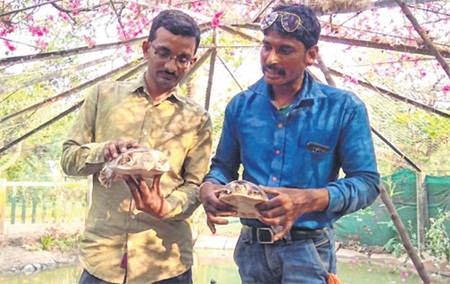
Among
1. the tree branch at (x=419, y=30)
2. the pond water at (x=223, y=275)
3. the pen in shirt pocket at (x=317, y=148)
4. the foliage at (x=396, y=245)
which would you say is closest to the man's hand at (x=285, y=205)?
the pen in shirt pocket at (x=317, y=148)

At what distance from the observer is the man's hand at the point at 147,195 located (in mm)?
1798

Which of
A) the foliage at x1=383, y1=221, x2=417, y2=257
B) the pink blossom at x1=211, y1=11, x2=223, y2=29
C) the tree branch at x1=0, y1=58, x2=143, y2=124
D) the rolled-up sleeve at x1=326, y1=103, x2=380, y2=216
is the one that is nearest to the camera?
the rolled-up sleeve at x1=326, y1=103, x2=380, y2=216

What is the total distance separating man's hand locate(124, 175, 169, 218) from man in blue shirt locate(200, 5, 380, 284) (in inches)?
7.1

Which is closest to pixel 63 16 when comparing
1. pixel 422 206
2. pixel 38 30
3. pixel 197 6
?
pixel 38 30

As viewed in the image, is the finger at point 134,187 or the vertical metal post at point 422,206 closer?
the finger at point 134,187

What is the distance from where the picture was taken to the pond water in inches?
319

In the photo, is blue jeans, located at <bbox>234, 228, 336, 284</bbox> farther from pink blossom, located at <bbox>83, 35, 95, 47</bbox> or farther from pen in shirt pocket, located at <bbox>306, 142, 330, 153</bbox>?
pink blossom, located at <bbox>83, 35, 95, 47</bbox>

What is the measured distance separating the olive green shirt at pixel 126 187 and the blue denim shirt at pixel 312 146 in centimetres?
28

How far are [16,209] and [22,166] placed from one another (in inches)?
128

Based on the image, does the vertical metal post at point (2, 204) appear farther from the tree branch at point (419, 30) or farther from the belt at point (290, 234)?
the belt at point (290, 234)

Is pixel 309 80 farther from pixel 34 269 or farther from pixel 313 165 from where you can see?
pixel 34 269

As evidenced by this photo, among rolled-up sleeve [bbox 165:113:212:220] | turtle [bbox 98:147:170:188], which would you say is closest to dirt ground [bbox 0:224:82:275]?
rolled-up sleeve [bbox 165:113:212:220]

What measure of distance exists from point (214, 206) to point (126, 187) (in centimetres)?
58

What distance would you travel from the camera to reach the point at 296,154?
1.81 m
